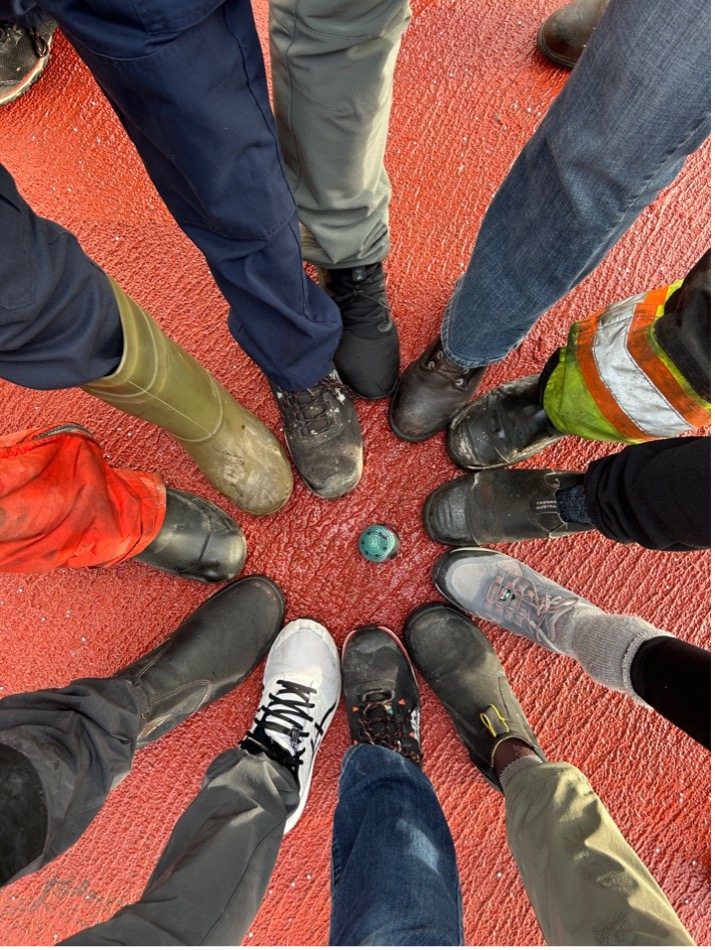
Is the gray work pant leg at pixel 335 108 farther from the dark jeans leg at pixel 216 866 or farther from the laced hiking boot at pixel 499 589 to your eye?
the dark jeans leg at pixel 216 866

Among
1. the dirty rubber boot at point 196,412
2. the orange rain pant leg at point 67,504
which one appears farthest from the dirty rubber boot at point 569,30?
the orange rain pant leg at point 67,504

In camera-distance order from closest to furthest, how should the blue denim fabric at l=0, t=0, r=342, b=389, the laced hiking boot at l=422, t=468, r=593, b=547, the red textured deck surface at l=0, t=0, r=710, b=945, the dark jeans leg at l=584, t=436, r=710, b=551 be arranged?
the blue denim fabric at l=0, t=0, r=342, b=389 < the dark jeans leg at l=584, t=436, r=710, b=551 < the laced hiking boot at l=422, t=468, r=593, b=547 < the red textured deck surface at l=0, t=0, r=710, b=945

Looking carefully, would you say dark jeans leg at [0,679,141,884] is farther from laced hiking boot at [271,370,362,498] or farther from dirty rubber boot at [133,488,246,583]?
laced hiking boot at [271,370,362,498]

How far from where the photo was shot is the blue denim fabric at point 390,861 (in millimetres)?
714

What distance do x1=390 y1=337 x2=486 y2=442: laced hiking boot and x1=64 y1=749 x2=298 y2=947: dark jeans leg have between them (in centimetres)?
67

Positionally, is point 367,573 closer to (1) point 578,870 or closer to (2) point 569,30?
(1) point 578,870

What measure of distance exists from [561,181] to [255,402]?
0.73 meters

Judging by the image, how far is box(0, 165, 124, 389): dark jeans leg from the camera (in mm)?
613

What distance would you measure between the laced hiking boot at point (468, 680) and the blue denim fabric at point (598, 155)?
0.61 meters

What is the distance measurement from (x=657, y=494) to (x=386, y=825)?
0.62m

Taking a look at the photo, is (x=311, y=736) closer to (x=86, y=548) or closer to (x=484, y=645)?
(x=484, y=645)

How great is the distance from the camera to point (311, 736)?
3.53ft

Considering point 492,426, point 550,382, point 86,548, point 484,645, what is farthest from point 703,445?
point 86,548

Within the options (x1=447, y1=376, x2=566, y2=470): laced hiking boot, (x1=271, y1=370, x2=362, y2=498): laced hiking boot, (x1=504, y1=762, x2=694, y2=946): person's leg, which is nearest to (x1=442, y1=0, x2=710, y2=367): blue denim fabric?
(x1=447, y1=376, x2=566, y2=470): laced hiking boot
